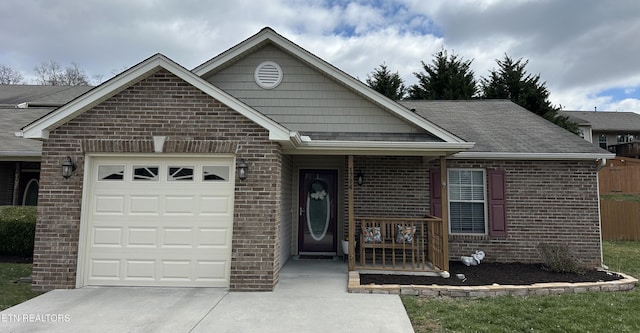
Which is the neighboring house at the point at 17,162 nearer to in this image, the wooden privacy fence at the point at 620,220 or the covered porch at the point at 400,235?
the covered porch at the point at 400,235

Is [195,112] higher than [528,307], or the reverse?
[195,112]

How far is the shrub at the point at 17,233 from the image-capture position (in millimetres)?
8586

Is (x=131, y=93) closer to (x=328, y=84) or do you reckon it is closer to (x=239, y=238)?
(x=239, y=238)

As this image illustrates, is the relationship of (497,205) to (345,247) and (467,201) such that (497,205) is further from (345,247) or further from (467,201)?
(345,247)

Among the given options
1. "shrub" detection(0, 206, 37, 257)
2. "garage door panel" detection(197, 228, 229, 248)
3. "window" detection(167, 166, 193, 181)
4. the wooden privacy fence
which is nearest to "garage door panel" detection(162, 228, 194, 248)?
"garage door panel" detection(197, 228, 229, 248)

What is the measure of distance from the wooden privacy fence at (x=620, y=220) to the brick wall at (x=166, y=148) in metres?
13.6

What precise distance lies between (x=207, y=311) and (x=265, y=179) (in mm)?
2147

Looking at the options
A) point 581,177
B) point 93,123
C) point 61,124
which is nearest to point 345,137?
point 93,123

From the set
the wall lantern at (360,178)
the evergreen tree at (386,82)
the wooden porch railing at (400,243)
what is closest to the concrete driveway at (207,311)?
the wooden porch railing at (400,243)

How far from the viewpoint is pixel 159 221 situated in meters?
6.01

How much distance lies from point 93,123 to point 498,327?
22.1 ft

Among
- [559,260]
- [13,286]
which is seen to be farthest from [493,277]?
[13,286]

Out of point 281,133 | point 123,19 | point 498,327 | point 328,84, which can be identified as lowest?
point 498,327

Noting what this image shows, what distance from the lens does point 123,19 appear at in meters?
15.0
